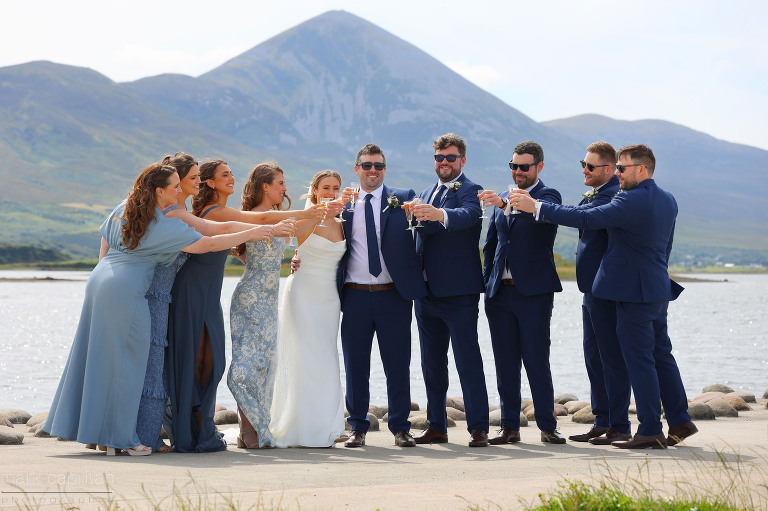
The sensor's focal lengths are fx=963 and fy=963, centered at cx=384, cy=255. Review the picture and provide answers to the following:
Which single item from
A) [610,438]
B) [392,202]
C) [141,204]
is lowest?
[610,438]

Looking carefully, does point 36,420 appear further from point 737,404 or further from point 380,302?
point 737,404

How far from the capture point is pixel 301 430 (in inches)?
349

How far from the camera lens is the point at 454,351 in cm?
905

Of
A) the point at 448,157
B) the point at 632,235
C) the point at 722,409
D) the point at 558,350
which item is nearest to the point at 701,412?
the point at 722,409

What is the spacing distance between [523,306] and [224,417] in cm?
466

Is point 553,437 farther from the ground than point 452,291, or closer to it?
closer to it

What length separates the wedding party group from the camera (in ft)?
26.7

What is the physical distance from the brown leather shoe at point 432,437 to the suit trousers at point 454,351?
4cm

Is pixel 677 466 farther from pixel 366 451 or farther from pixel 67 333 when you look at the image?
pixel 67 333

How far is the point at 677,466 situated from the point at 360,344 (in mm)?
3140

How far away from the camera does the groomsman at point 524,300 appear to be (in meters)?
8.88

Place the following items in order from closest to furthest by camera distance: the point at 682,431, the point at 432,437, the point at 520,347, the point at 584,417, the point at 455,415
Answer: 1. the point at 682,431
2. the point at 520,347
3. the point at 432,437
4. the point at 584,417
5. the point at 455,415

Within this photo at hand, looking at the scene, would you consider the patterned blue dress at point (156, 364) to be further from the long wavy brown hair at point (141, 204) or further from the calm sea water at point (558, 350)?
the calm sea water at point (558, 350)

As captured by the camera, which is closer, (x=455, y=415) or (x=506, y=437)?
(x=506, y=437)
